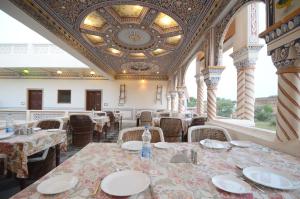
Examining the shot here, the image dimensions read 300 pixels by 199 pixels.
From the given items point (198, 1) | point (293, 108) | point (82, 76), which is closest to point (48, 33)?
point (198, 1)

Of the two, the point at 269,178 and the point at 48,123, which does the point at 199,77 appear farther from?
the point at 269,178

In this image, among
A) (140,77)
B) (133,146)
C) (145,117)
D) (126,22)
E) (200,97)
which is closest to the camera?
(133,146)

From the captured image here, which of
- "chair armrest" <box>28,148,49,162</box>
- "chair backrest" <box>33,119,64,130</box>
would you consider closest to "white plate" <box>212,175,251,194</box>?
"chair armrest" <box>28,148,49,162</box>

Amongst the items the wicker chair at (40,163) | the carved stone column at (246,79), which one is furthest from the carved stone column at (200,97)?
the wicker chair at (40,163)

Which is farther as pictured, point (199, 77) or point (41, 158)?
point (199, 77)

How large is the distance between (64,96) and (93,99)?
2.07 metres

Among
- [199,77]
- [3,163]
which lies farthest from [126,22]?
[199,77]

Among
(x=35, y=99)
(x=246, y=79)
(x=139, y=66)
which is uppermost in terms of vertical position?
(x=139, y=66)

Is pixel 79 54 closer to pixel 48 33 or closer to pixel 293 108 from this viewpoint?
pixel 48 33

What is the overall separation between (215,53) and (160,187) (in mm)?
3627

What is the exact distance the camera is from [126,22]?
14.8 ft

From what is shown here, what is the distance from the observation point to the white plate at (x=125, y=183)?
820mm

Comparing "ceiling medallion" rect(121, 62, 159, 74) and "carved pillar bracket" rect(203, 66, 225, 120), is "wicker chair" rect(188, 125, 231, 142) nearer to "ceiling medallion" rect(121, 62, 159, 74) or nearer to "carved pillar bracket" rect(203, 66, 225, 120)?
"carved pillar bracket" rect(203, 66, 225, 120)

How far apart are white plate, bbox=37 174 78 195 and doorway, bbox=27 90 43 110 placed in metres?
13.4
